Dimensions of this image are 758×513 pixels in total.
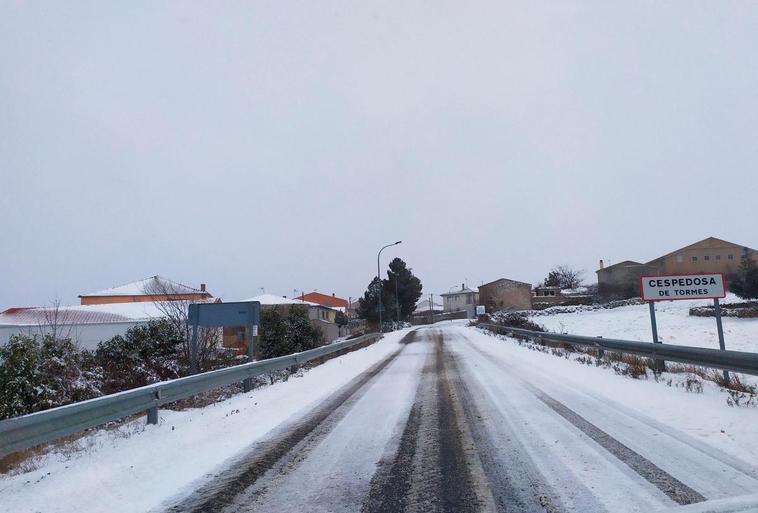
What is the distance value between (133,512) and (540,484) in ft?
11.3

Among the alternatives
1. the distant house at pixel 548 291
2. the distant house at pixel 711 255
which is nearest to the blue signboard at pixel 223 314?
the distant house at pixel 711 255

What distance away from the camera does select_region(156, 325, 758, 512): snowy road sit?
4.36m

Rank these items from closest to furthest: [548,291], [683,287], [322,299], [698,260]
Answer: [683,287], [698,260], [548,291], [322,299]

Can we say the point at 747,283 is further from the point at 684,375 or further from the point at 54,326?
the point at 54,326

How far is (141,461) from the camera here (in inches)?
237

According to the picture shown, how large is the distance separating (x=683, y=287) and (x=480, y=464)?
326 inches

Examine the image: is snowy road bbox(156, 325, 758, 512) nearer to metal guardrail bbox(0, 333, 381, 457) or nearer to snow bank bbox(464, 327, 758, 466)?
snow bank bbox(464, 327, 758, 466)

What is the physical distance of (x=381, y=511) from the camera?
421 cm

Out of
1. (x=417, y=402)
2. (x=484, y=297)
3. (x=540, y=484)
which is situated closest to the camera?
(x=540, y=484)

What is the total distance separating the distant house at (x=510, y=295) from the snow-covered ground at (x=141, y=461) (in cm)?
7797

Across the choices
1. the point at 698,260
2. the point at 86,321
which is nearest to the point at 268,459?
the point at 86,321

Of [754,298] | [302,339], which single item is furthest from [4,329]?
[754,298]

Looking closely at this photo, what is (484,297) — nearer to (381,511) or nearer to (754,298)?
(754,298)

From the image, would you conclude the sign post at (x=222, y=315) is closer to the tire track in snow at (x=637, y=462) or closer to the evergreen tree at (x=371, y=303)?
the tire track in snow at (x=637, y=462)
